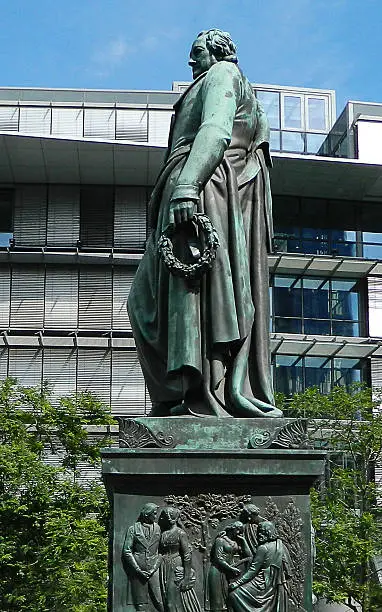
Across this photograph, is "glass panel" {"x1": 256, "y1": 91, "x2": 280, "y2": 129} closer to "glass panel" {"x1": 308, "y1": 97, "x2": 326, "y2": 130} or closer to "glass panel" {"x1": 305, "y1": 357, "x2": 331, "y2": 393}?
"glass panel" {"x1": 308, "y1": 97, "x2": 326, "y2": 130}

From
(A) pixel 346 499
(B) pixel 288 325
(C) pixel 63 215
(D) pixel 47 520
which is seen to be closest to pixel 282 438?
(D) pixel 47 520

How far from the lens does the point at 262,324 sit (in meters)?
8.70

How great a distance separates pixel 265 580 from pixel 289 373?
47415mm

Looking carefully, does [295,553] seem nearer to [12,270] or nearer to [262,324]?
[262,324]

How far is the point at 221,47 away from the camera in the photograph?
368 inches

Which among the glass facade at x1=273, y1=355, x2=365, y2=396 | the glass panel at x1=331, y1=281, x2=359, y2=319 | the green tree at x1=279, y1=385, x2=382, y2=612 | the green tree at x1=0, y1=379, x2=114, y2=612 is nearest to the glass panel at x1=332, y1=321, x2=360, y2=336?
the glass panel at x1=331, y1=281, x2=359, y2=319

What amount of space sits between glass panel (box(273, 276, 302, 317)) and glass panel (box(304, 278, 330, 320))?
39 centimetres

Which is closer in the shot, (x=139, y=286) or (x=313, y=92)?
(x=139, y=286)

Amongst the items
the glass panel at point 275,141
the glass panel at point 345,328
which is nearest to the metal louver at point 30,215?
the glass panel at point 275,141

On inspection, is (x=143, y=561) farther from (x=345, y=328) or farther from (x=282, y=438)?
(x=345, y=328)

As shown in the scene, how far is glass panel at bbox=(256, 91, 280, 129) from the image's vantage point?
60066mm

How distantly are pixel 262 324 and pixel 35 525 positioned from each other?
27.0 meters

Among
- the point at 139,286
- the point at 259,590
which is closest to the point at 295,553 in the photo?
the point at 259,590

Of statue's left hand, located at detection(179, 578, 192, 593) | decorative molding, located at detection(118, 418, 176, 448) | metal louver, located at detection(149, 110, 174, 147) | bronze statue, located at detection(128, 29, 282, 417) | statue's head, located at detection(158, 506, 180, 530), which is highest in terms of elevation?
metal louver, located at detection(149, 110, 174, 147)
